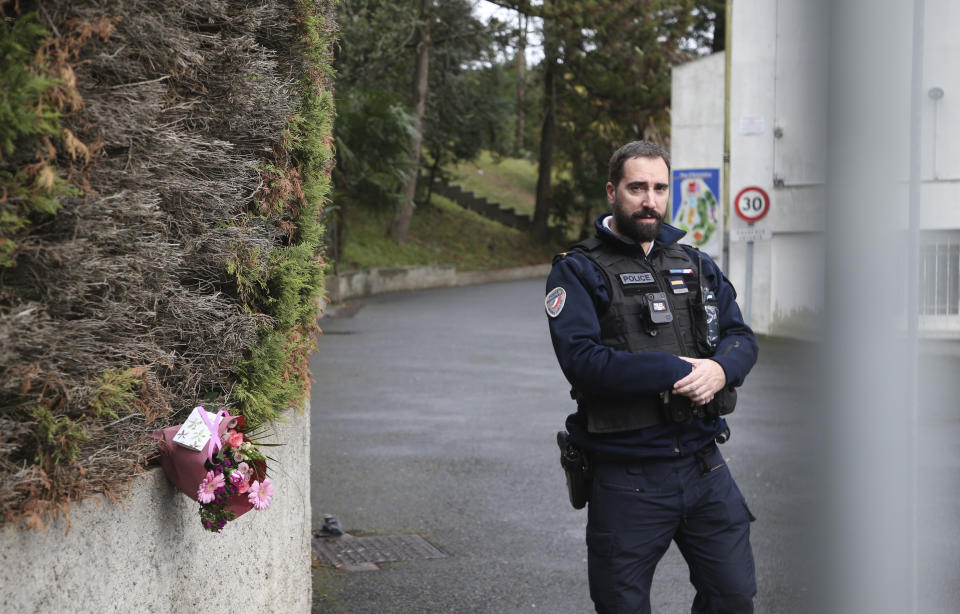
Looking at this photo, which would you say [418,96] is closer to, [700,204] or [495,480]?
[700,204]

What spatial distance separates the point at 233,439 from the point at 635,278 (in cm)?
145

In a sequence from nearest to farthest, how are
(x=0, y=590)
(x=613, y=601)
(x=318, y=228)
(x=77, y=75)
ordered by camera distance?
(x=0, y=590), (x=77, y=75), (x=613, y=601), (x=318, y=228)

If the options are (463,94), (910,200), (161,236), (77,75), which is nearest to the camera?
(910,200)

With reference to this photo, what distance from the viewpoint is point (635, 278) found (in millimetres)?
3615

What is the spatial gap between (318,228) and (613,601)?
1895 millimetres

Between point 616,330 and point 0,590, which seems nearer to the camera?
point 0,590

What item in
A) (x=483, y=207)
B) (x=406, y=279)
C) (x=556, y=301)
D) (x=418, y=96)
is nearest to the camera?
(x=556, y=301)

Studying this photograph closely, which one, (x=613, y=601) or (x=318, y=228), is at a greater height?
(x=318, y=228)

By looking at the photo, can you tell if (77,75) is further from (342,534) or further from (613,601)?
→ (342,534)

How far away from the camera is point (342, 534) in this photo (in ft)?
20.3

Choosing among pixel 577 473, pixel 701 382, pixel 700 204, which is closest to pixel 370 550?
pixel 577 473

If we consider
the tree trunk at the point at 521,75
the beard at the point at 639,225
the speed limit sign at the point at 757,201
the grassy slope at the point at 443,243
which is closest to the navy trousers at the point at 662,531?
the beard at the point at 639,225

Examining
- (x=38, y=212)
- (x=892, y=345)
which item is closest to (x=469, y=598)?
(x=38, y=212)

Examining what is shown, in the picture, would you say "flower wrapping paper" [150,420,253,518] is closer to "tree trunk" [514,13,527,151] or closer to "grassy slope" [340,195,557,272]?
"grassy slope" [340,195,557,272]
